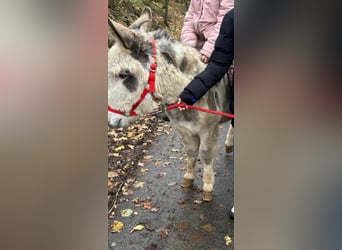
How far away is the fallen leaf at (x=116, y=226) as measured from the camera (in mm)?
2056

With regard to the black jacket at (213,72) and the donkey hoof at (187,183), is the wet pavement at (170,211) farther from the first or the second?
the black jacket at (213,72)

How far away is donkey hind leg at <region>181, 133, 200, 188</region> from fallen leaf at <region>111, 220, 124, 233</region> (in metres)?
0.80

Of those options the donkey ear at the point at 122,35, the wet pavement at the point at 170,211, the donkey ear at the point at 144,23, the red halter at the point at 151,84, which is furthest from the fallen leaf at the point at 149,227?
the donkey ear at the point at 144,23

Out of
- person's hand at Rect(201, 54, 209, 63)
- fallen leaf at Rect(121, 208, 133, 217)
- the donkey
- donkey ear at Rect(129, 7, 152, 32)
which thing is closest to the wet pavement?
fallen leaf at Rect(121, 208, 133, 217)

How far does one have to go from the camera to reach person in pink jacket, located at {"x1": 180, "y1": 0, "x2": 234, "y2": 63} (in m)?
2.12

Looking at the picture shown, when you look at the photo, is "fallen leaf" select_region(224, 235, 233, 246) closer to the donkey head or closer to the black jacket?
the black jacket

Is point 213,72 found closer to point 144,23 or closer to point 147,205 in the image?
point 144,23

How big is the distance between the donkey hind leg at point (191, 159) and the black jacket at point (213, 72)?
1.93 ft

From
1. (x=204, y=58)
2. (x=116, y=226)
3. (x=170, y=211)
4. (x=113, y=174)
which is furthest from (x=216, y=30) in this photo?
(x=116, y=226)

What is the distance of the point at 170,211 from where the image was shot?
2.40m

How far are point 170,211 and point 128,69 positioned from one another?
117cm
